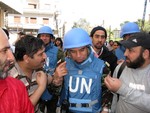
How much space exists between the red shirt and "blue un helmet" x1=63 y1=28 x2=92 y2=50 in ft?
2.96

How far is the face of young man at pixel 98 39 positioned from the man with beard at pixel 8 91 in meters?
2.59

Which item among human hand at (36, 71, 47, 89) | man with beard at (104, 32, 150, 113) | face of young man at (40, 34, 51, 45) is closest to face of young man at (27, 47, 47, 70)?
human hand at (36, 71, 47, 89)

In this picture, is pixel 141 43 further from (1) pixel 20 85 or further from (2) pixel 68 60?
(1) pixel 20 85

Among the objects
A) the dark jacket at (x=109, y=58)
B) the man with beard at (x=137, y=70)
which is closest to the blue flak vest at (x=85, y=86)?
the man with beard at (x=137, y=70)

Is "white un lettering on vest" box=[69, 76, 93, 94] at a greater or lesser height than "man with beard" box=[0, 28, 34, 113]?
lesser

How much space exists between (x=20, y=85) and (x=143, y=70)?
1277mm

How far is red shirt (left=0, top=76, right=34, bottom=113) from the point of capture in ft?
6.21

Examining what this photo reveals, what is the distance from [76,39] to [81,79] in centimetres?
44

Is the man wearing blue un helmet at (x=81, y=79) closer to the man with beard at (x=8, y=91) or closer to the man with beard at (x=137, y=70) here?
the man with beard at (x=137, y=70)

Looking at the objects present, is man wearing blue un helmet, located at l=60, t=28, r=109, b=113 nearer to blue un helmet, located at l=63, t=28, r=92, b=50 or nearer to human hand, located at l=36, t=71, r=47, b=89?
blue un helmet, located at l=63, t=28, r=92, b=50

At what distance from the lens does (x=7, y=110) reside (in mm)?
1882

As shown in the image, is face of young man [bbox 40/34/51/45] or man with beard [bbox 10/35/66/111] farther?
face of young man [bbox 40/34/51/45]

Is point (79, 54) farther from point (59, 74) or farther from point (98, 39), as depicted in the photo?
point (98, 39)

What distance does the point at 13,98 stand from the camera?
1938 millimetres
